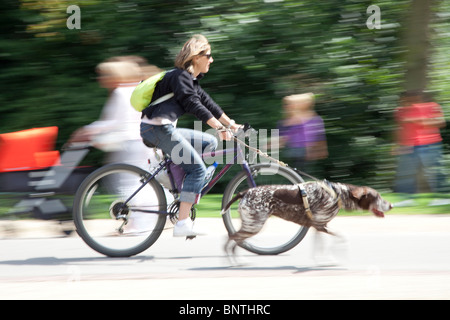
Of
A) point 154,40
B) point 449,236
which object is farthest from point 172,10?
point 449,236

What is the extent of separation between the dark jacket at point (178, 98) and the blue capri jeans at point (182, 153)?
0.10 meters

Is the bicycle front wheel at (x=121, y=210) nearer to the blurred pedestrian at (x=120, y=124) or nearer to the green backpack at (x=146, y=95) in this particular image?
the green backpack at (x=146, y=95)

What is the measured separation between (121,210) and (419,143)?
169 inches

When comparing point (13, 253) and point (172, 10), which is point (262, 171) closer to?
point (13, 253)

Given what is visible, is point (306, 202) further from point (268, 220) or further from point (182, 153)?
point (182, 153)

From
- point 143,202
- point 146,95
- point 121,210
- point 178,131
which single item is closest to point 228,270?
point 143,202

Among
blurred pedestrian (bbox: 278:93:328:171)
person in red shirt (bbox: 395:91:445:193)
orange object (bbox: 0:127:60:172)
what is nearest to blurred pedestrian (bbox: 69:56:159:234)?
orange object (bbox: 0:127:60:172)

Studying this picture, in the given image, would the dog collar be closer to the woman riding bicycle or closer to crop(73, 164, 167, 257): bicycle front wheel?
the woman riding bicycle

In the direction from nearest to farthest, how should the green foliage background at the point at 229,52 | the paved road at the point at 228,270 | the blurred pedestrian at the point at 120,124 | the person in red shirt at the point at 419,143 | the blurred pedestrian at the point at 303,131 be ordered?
the paved road at the point at 228,270 < the blurred pedestrian at the point at 120,124 < the blurred pedestrian at the point at 303,131 < the person in red shirt at the point at 419,143 < the green foliage background at the point at 229,52

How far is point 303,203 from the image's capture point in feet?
15.1

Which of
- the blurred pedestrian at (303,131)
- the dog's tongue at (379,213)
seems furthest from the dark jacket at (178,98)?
the blurred pedestrian at (303,131)

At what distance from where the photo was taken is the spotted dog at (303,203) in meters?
4.59

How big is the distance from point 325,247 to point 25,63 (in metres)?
5.62

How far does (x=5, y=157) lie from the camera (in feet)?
20.2
